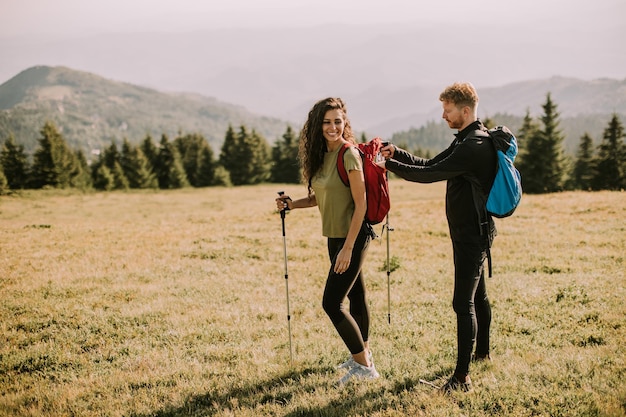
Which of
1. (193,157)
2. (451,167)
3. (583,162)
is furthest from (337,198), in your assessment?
(583,162)

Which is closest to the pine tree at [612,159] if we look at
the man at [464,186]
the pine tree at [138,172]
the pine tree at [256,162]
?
the pine tree at [256,162]

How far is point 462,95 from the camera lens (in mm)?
5035

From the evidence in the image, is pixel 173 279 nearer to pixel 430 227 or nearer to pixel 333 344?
pixel 333 344

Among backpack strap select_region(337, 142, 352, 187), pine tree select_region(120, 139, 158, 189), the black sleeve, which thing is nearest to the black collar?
the black sleeve

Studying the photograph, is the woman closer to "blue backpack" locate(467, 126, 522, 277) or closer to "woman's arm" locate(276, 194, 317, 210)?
"woman's arm" locate(276, 194, 317, 210)

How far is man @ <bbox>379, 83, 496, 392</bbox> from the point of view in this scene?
4.91 m

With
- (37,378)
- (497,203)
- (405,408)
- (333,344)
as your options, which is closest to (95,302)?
(37,378)

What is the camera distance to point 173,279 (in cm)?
1145

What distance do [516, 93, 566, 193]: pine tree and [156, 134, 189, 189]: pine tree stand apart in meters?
55.4

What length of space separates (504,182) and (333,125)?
2202 mm

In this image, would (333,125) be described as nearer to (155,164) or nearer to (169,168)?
(169,168)

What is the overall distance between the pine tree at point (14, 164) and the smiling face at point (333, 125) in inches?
2814

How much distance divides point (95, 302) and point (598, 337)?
1016cm

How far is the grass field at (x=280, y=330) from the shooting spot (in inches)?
217
